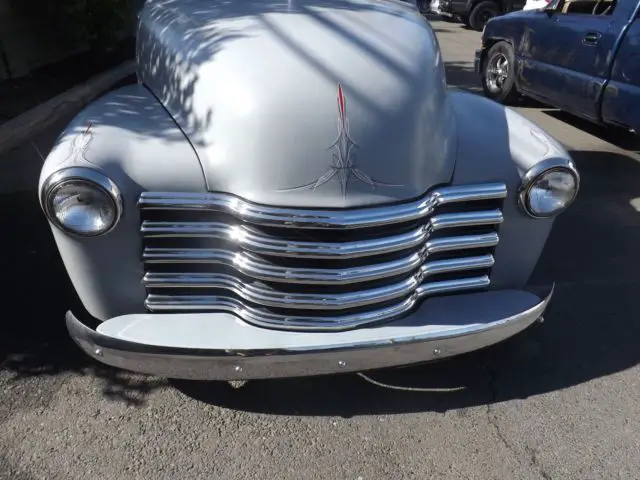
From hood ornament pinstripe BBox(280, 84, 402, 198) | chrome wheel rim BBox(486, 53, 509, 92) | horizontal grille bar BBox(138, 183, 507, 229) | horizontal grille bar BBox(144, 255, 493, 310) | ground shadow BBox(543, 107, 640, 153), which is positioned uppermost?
hood ornament pinstripe BBox(280, 84, 402, 198)

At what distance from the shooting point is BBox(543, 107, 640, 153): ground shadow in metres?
6.78

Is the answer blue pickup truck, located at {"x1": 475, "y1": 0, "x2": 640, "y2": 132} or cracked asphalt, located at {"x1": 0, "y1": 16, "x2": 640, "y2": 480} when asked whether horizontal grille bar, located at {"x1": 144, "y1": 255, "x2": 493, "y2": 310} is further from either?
blue pickup truck, located at {"x1": 475, "y1": 0, "x2": 640, "y2": 132}

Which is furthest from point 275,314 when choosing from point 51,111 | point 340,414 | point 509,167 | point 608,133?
point 608,133

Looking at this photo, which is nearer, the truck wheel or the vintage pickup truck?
the vintage pickup truck

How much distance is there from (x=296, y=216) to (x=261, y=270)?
0.26 metres

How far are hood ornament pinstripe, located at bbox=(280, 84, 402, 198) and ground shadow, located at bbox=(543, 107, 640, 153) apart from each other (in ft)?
16.5

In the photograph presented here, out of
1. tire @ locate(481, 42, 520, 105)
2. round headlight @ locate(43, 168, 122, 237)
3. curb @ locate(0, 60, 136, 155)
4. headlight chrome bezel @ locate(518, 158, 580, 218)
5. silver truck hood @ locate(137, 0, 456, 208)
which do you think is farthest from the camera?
tire @ locate(481, 42, 520, 105)

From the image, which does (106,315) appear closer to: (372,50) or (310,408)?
(310,408)

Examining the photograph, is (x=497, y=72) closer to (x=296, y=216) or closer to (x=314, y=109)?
(x=314, y=109)

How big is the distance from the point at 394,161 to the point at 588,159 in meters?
4.50

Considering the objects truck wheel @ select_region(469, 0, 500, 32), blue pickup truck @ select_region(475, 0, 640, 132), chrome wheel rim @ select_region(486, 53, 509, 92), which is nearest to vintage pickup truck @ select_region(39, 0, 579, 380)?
blue pickup truck @ select_region(475, 0, 640, 132)

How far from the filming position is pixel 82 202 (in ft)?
7.68

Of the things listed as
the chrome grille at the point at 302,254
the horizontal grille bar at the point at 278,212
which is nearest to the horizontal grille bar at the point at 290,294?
the chrome grille at the point at 302,254

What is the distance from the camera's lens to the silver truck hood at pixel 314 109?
2391 mm
